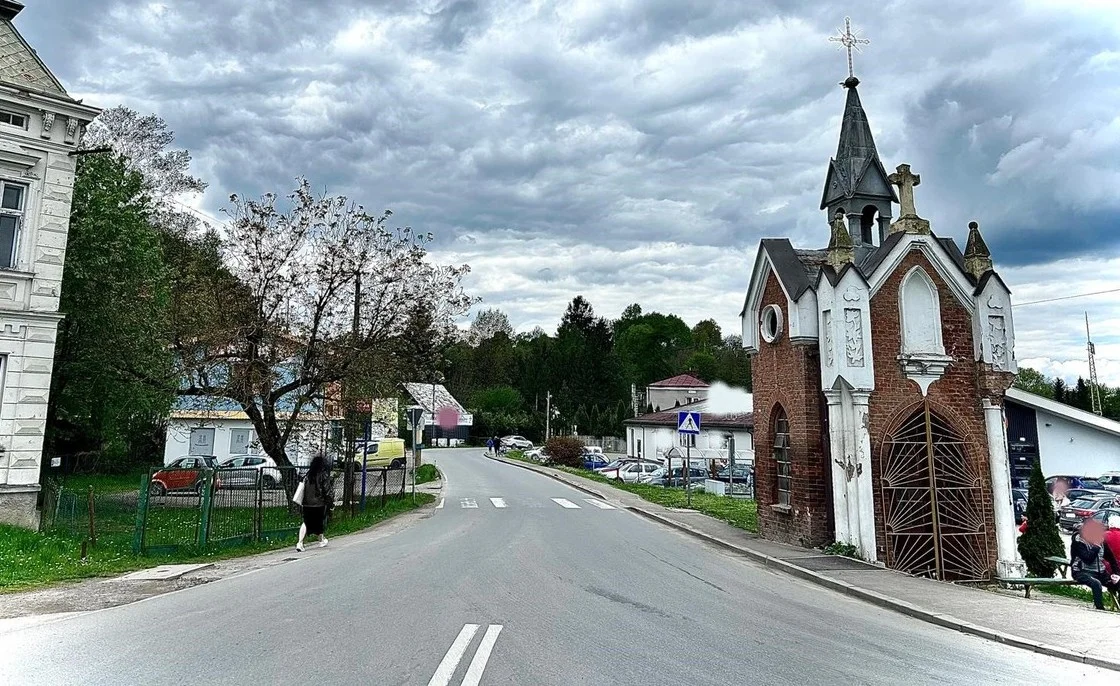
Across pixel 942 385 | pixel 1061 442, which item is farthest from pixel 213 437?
pixel 1061 442

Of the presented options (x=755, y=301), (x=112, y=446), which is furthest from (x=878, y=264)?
(x=112, y=446)

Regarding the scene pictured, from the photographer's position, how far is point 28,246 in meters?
14.9

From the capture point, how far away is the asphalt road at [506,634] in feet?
18.7

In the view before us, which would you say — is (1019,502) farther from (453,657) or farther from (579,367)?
(579,367)

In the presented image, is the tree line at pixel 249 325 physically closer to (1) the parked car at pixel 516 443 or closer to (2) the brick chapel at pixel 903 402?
(2) the brick chapel at pixel 903 402

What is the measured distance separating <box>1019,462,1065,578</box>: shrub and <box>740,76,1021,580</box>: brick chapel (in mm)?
1220

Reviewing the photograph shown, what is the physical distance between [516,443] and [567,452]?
86.9ft

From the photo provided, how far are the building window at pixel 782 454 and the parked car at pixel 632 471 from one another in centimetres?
2152

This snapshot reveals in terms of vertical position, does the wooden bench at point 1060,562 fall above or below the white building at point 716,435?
below

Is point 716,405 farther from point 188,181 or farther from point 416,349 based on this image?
point 188,181

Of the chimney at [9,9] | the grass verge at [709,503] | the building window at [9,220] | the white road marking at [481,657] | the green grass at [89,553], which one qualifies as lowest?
the grass verge at [709,503]

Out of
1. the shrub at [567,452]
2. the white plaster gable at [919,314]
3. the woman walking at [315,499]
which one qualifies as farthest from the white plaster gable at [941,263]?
the shrub at [567,452]

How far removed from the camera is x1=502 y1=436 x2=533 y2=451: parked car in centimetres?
7169

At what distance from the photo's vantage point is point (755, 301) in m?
16.4
